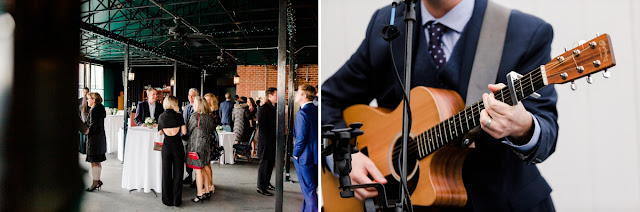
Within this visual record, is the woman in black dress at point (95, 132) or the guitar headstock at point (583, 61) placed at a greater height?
the guitar headstock at point (583, 61)

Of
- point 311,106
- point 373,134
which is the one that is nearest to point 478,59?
point 373,134

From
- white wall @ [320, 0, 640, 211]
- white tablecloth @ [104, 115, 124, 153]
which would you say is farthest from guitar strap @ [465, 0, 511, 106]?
white tablecloth @ [104, 115, 124, 153]

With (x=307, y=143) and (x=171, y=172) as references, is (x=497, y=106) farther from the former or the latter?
(x=171, y=172)

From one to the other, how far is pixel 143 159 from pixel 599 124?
3962mm

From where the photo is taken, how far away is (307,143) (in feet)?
8.86

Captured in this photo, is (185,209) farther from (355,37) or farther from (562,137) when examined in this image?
(562,137)

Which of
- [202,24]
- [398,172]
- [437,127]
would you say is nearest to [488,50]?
[437,127]

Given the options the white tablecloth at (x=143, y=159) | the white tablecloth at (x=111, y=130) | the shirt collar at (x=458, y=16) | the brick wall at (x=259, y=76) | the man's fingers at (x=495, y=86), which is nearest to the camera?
the man's fingers at (x=495, y=86)

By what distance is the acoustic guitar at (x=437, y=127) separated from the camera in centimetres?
132

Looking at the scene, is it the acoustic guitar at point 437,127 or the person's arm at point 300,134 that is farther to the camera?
the person's arm at point 300,134

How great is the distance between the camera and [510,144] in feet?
5.27

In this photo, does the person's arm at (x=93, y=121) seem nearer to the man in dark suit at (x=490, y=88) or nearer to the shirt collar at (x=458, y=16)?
the man in dark suit at (x=490, y=88)

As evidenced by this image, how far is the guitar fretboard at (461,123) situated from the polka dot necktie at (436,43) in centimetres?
36

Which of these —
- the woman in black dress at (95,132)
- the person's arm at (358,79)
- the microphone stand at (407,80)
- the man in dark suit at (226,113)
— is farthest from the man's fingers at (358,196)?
the man in dark suit at (226,113)
